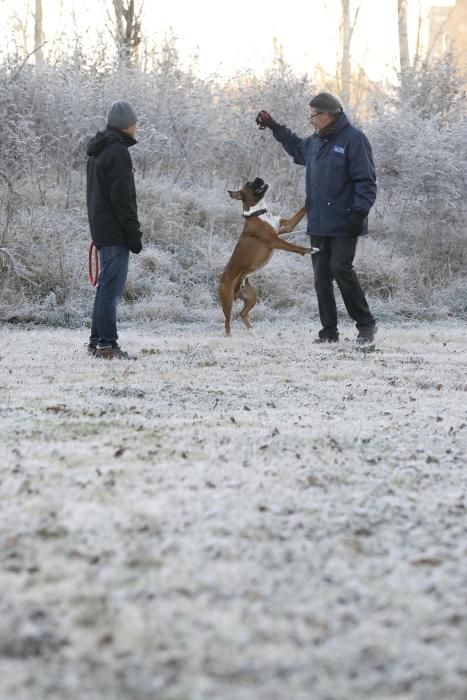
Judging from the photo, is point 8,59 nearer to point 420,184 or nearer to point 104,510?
point 420,184

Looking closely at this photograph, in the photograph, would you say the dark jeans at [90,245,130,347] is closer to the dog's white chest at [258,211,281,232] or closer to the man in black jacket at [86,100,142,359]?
the man in black jacket at [86,100,142,359]

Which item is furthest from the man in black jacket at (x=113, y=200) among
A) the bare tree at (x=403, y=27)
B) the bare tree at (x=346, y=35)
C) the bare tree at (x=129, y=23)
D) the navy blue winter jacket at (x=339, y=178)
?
the bare tree at (x=346, y=35)

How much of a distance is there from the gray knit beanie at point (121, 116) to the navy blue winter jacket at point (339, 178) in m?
1.77

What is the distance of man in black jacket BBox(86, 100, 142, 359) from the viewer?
6625 millimetres

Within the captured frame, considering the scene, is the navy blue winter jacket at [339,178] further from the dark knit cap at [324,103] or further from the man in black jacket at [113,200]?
the man in black jacket at [113,200]

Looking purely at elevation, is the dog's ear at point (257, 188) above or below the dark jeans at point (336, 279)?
above

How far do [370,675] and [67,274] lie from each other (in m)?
9.10

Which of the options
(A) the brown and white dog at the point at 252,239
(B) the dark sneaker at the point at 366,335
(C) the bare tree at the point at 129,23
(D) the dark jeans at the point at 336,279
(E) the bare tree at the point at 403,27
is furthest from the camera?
(E) the bare tree at the point at 403,27

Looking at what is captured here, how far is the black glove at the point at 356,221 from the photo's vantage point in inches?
287

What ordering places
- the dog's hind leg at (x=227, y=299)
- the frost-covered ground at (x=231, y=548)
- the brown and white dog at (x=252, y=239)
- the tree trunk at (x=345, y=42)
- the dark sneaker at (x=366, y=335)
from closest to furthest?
1. the frost-covered ground at (x=231, y=548)
2. the dark sneaker at (x=366, y=335)
3. the brown and white dog at (x=252, y=239)
4. the dog's hind leg at (x=227, y=299)
5. the tree trunk at (x=345, y=42)

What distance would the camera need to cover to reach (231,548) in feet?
8.54

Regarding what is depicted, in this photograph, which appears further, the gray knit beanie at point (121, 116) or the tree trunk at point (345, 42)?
the tree trunk at point (345, 42)

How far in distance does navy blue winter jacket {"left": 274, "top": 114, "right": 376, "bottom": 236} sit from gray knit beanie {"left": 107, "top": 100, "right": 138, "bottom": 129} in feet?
5.81

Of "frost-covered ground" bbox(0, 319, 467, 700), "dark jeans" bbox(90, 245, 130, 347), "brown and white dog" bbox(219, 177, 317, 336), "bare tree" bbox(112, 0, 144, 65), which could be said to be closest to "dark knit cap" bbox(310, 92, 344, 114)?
"brown and white dog" bbox(219, 177, 317, 336)
